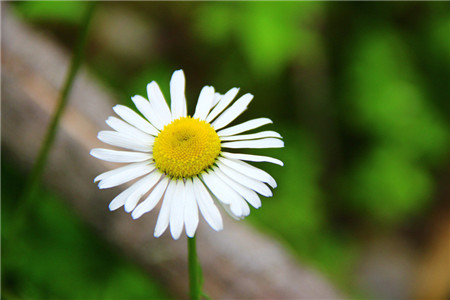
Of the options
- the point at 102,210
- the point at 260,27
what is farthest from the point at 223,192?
the point at 260,27

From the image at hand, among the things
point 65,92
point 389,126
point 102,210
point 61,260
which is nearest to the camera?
point 65,92

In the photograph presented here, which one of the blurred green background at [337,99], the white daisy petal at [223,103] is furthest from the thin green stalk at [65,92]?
the blurred green background at [337,99]

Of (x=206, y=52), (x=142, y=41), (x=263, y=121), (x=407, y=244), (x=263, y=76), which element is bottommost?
(x=263, y=121)

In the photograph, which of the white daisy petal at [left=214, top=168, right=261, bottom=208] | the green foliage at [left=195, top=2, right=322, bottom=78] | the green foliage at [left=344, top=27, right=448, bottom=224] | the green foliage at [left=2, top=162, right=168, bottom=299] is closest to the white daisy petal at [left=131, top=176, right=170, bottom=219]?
the white daisy petal at [left=214, top=168, right=261, bottom=208]

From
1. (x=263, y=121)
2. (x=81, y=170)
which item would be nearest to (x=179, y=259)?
(x=81, y=170)

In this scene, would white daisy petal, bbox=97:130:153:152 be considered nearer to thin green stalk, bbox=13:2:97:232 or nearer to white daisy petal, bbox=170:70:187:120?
white daisy petal, bbox=170:70:187:120

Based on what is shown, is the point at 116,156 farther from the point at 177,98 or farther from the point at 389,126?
the point at 389,126

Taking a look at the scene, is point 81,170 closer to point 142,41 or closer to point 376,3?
point 142,41
